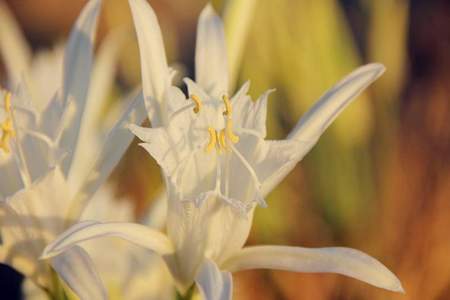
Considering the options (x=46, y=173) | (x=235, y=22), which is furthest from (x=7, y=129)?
(x=235, y=22)

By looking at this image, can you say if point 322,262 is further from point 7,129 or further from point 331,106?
point 7,129

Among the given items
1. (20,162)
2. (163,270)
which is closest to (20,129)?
(20,162)

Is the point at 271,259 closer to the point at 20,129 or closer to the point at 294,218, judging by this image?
the point at 20,129

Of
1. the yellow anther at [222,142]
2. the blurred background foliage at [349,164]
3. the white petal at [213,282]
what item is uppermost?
the yellow anther at [222,142]

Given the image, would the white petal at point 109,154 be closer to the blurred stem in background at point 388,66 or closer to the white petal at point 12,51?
the white petal at point 12,51

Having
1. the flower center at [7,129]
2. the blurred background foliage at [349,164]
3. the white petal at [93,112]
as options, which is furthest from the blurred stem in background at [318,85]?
the flower center at [7,129]

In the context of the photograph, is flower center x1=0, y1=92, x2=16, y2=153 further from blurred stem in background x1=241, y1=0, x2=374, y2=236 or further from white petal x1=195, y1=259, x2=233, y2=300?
blurred stem in background x1=241, y1=0, x2=374, y2=236
